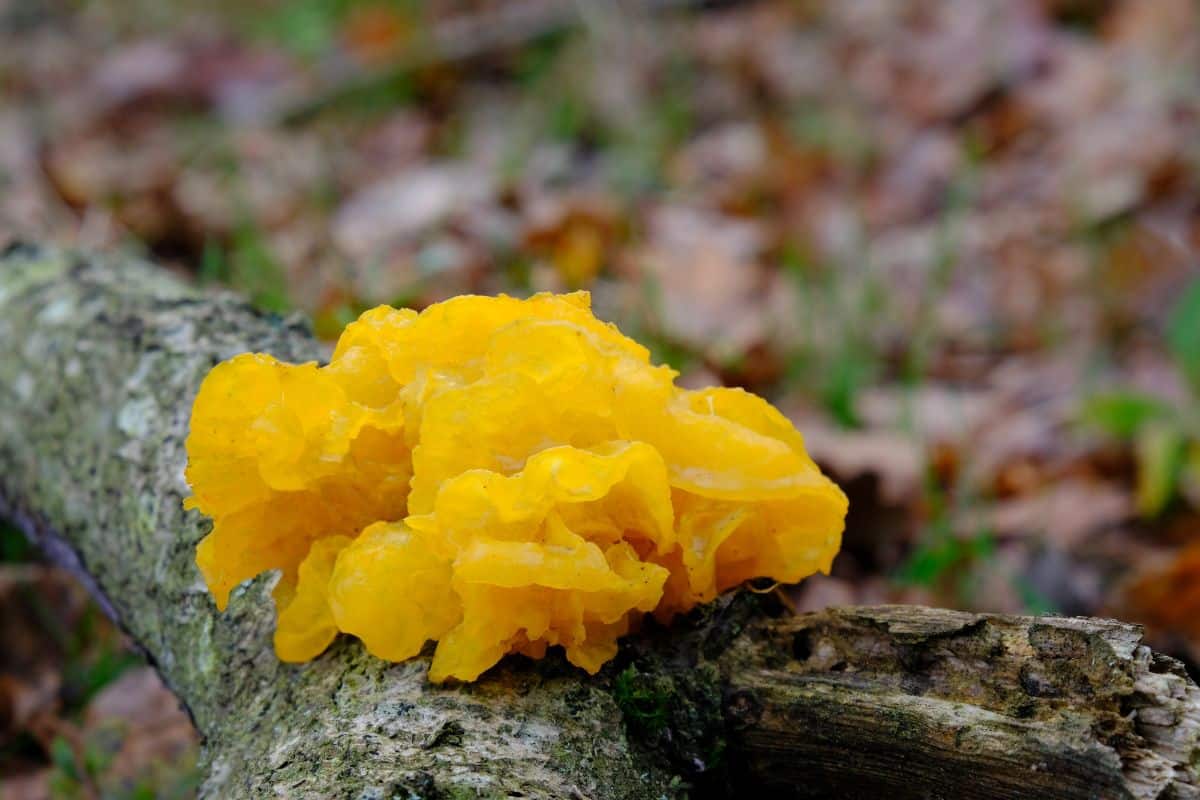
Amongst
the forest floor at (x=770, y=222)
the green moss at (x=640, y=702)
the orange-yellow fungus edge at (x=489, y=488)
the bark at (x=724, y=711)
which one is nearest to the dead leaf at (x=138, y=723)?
the forest floor at (x=770, y=222)

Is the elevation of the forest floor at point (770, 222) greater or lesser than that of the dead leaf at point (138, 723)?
greater

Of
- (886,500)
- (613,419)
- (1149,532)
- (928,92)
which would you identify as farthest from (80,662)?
(928,92)

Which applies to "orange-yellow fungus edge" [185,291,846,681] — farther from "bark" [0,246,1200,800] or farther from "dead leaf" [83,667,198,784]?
"dead leaf" [83,667,198,784]

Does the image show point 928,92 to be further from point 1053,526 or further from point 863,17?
point 1053,526

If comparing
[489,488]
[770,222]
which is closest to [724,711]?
[489,488]

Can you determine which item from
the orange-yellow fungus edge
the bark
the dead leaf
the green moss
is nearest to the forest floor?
the dead leaf

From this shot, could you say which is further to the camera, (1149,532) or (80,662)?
(1149,532)

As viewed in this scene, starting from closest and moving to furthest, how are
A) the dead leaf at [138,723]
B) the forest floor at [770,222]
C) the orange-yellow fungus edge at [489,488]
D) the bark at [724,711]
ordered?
the bark at [724,711], the orange-yellow fungus edge at [489,488], the dead leaf at [138,723], the forest floor at [770,222]

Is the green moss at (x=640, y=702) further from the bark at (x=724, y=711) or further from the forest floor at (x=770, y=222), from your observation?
the forest floor at (x=770, y=222)
